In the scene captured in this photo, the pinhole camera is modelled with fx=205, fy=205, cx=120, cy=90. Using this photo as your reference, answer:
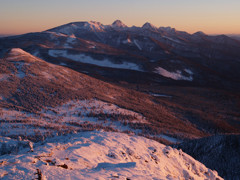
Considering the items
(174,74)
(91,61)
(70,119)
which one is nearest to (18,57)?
(70,119)

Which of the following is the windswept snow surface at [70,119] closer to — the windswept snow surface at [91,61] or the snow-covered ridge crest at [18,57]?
the snow-covered ridge crest at [18,57]

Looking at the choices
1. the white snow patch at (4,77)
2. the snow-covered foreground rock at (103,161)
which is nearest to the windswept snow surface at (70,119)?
the snow-covered foreground rock at (103,161)

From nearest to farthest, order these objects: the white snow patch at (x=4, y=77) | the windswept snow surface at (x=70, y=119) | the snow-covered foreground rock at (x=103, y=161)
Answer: the snow-covered foreground rock at (x=103, y=161) < the windswept snow surface at (x=70, y=119) < the white snow patch at (x=4, y=77)

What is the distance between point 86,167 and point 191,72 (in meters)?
68.1

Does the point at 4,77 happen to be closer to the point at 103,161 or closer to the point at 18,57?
the point at 18,57

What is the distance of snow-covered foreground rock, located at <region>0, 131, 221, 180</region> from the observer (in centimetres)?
609

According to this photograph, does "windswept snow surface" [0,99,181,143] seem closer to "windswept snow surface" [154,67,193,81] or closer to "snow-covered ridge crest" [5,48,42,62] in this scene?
"snow-covered ridge crest" [5,48,42,62]

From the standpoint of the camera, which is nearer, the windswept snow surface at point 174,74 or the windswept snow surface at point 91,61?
the windswept snow surface at point 174,74

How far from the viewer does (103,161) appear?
26.2 feet

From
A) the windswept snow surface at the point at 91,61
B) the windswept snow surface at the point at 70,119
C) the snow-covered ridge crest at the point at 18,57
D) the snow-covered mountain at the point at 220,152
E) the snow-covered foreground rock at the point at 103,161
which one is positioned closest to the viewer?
the snow-covered foreground rock at the point at 103,161

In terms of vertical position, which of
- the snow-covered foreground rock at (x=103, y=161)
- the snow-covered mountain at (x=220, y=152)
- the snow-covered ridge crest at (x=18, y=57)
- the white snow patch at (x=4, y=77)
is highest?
the snow-covered ridge crest at (x=18, y=57)

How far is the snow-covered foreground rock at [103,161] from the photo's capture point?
20.0 ft

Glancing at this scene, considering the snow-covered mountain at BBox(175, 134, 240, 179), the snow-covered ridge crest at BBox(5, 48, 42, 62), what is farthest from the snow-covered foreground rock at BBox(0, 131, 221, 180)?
the snow-covered ridge crest at BBox(5, 48, 42, 62)

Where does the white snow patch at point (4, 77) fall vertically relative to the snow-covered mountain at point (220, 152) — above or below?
above
